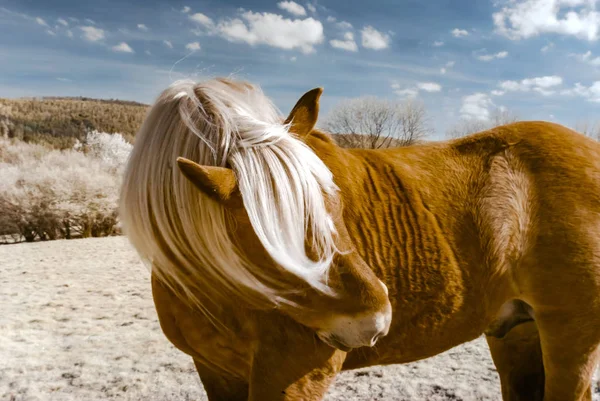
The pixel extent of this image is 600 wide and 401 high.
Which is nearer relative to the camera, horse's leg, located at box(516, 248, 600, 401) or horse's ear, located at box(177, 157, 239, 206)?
horse's ear, located at box(177, 157, 239, 206)

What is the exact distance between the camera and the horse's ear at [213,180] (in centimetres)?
110

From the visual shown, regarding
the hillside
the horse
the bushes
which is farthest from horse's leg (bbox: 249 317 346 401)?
the hillside

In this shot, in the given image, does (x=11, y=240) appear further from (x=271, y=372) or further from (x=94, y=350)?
(x=271, y=372)

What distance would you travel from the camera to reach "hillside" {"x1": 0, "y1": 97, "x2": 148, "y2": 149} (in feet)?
173

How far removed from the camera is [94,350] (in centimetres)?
443

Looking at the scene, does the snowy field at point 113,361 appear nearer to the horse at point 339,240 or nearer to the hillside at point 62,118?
the horse at point 339,240

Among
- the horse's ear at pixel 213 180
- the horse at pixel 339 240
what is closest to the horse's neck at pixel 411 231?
the horse at pixel 339 240

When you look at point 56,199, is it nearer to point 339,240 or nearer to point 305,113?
point 305,113

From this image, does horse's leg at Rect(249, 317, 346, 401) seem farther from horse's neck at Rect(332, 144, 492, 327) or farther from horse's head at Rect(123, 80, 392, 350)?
horse's neck at Rect(332, 144, 492, 327)

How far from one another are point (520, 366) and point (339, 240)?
176 centimetres

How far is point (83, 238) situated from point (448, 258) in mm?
13559

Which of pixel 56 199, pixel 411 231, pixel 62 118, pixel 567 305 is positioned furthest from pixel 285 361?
pixel 62 118

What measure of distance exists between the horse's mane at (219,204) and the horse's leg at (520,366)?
168 cm

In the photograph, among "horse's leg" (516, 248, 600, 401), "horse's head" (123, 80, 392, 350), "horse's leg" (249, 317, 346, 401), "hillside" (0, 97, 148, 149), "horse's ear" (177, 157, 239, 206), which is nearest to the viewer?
"horse's ear" (177, 157, 239, 206)
